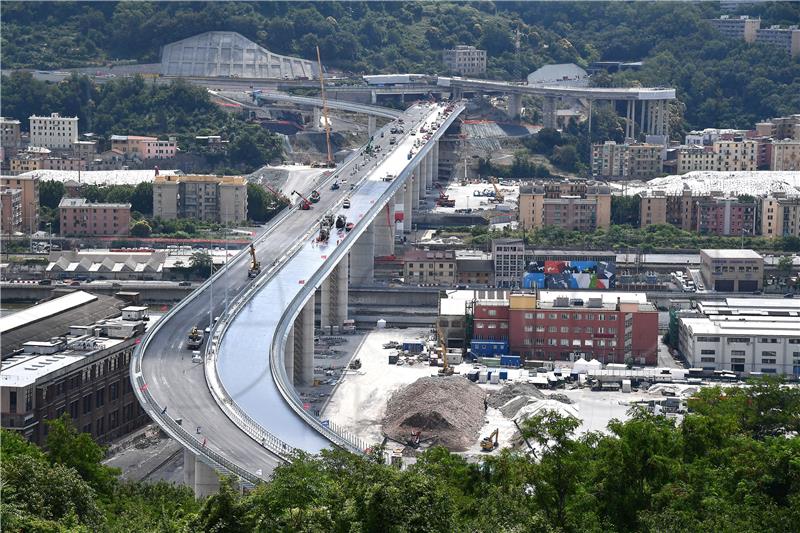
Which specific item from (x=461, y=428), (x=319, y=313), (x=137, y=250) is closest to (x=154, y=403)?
(x=461, y=428)

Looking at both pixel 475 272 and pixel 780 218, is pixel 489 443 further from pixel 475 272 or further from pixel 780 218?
pixel 780 218

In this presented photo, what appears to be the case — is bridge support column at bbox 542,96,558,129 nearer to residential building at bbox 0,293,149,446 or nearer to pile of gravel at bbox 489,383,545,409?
pile of gravel at bbox 489,383,545,409

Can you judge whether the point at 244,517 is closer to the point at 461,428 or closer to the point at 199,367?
the point at 199,367

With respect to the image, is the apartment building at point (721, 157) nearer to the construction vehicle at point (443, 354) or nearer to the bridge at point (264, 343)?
the bridge at point (264, 343)

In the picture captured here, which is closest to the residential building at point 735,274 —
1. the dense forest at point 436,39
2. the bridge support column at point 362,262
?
the bridge support column at point 362,262

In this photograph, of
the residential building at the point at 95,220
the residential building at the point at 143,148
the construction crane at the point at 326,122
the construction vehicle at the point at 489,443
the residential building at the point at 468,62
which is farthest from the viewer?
the residential building at the point at 468,62

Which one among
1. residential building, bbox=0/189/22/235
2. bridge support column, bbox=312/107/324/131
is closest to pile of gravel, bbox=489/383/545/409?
residential building, bbox=0/189/22/235

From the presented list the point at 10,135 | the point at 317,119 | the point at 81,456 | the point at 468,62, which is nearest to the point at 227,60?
the point at 317,119
